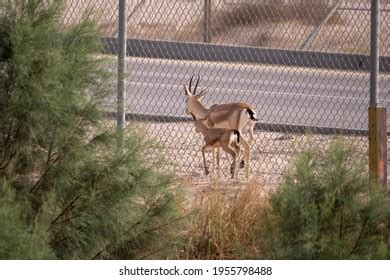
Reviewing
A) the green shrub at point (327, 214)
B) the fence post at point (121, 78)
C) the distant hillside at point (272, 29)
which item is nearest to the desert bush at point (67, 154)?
the fence post at point (121, 78)

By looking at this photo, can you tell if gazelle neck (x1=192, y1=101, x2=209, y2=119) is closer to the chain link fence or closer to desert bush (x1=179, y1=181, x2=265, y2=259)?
the chain link fence

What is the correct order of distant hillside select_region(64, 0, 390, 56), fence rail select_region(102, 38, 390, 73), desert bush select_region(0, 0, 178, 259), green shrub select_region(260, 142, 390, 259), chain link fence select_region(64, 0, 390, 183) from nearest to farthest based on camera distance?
1. green shrub select_region(260, 142, 390, 259)
2. desert bush select_region(0, 0, 178, 259)
3. fence rail select_region(102, 38, 390, 73)
4. chain link fence select_region(64, 0, 390, 183)
5. distant hillside select_region(64, 0, 390, 56)

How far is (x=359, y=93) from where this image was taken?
814 inches

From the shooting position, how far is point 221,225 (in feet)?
28.0

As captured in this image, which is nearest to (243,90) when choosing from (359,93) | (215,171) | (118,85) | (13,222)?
(359,93)

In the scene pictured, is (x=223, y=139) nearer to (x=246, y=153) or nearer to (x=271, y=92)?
(x=246, y=153)

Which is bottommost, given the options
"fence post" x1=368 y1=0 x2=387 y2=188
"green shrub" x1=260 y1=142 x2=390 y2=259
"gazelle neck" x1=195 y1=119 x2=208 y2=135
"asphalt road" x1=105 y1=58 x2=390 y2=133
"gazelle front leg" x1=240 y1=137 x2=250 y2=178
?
"green shrub" x1=260 y1=142 x2=390 y2=259

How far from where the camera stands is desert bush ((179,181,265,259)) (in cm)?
844

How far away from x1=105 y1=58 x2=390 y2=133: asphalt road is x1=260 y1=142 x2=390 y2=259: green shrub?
322 inches

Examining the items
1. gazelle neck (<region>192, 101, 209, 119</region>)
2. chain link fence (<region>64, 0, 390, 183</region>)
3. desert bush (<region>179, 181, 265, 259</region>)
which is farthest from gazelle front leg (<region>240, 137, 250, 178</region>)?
desert bush (<region>179, 181, 265, 259</region>)

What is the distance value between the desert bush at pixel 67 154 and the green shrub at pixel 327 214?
2.90 feet

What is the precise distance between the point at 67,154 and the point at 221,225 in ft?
5.07

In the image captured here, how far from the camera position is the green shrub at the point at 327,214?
6770 mm

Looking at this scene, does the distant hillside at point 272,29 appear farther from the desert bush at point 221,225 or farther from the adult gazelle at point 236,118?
the desert bush at point 221,225
